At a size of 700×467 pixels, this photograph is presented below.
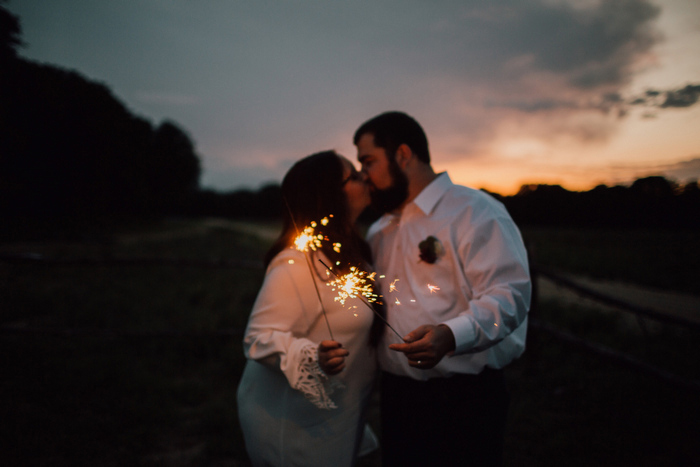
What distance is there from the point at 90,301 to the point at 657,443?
9738 millimetres

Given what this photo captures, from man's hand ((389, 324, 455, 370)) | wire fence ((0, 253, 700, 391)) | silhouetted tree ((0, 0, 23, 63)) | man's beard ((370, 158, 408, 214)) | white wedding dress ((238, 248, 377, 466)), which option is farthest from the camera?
silhouetted tree ((0, 0, 23, 63))

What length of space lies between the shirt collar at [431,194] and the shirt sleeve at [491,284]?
0.98 feet

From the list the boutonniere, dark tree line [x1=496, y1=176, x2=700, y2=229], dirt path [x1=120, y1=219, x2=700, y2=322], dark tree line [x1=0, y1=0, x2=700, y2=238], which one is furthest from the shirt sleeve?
dirt path [x1=120, y1=219, x2=700, y2=322]

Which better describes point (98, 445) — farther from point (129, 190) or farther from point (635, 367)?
point (129, 190)

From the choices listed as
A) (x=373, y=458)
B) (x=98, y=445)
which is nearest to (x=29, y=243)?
(x=98, y=445)

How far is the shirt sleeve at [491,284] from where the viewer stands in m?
1.47

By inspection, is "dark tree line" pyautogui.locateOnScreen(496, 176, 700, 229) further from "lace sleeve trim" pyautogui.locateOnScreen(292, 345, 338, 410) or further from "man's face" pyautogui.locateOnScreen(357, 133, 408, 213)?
"lace sleeve trim" pyautogui.locateOnScreen(292, 345, 338, 410)

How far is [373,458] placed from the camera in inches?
123

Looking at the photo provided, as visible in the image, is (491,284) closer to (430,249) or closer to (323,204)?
(430,249)

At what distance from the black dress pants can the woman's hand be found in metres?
0.60

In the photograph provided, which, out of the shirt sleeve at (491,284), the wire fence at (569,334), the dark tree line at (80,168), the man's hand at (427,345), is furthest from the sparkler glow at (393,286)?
the dark tree line at (80,168)

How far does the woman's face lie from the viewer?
2.01m

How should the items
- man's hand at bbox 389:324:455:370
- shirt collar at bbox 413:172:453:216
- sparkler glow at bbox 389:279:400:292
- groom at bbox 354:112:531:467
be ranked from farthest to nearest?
shirt collar at bbox 413:172:453:216
sparkler glow at bbox 389:279:400:292
groom at bbox 354:112:531:467
man's hand at bbox 389:324:455:370

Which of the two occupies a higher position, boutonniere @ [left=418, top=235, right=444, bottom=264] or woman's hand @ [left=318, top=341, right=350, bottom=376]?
boutonniere @ [left=418, top=235, right=444, bottom=264]
